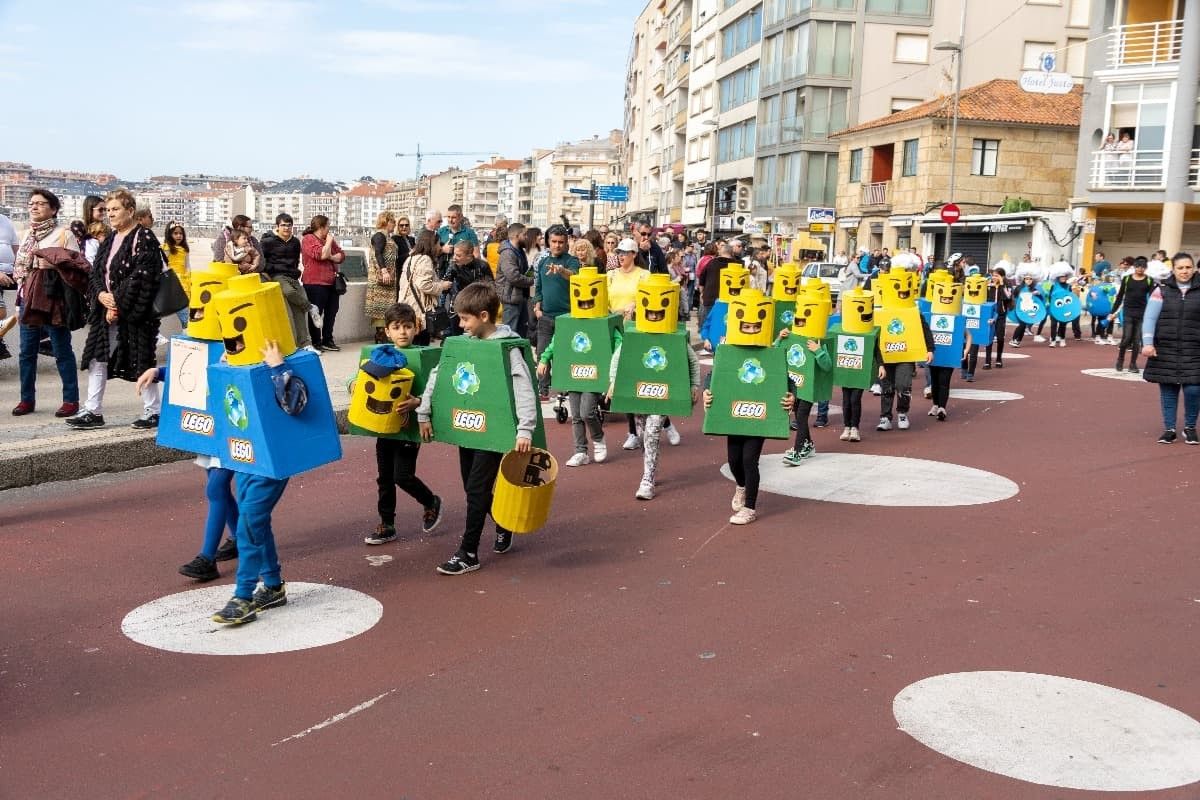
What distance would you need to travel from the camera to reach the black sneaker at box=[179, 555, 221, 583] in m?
6.64

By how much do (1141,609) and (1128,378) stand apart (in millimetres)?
14042

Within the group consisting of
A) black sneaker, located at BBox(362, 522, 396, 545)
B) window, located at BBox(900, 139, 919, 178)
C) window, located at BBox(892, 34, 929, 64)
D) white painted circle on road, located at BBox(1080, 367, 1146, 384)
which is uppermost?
window, located at BBox(892, 34, 929, 64)

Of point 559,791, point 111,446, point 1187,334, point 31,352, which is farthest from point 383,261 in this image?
point 559,791

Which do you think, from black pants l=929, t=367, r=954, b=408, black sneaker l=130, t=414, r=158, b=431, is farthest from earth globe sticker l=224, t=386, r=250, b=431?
black pants l=929, t=367, r=954, b=408

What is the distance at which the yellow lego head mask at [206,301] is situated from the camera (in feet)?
20.9

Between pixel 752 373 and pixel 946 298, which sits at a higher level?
pixel 946 298

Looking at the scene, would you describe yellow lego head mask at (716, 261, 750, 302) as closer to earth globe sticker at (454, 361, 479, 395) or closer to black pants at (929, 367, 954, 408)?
black pants at (929, 367, 954, 408)

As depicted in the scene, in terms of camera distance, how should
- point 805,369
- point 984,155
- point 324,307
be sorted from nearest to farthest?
point 805,369, point 324,307, point 984,155

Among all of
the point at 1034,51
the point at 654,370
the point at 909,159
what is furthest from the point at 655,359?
the point at 1034,51

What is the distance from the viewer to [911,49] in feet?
194

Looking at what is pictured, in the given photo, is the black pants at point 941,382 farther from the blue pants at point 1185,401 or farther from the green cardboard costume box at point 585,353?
the green cardboard costume box at point 585,353

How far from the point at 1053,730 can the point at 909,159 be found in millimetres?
50468

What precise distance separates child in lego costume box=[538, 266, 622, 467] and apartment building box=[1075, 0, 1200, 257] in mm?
34898

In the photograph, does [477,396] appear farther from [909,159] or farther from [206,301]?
[909,159]
